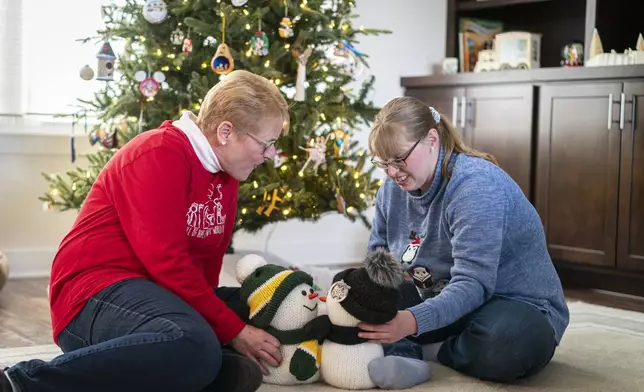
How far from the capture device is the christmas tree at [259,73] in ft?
9.24

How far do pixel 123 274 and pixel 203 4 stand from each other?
1.33 meters

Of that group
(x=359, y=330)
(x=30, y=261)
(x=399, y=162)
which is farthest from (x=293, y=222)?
(x=359, y=330)

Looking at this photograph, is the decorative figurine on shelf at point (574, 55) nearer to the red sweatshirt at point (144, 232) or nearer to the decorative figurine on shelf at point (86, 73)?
the decorative figurine on shelf at point (86, 73)

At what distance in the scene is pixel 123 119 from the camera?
3078 mm

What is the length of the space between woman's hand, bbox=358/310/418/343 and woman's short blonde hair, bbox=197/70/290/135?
18.8 inches

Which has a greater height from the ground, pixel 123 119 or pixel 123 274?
pixel 123 119

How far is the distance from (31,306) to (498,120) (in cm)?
211

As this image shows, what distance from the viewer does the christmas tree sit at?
2816 millimetres

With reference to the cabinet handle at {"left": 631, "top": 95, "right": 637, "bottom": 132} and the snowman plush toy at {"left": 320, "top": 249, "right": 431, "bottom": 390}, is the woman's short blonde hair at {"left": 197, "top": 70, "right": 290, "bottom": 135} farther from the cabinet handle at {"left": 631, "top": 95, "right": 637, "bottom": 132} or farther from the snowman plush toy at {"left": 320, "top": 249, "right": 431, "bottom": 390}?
the cabinet handle at {"left": 631, "top": 95, "right": 637, "bottom": 132}

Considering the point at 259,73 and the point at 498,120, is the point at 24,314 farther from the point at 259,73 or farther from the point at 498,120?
the point at 498,120

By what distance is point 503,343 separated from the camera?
6.40 feet

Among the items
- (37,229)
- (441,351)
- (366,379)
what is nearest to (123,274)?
(366,379)

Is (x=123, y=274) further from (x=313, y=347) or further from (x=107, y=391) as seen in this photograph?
(x=313, y=347)

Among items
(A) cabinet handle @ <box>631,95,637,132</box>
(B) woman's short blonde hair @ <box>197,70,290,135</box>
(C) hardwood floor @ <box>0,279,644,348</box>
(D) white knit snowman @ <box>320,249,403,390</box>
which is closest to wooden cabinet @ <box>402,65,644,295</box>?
(A) cabinet handle @ <box>631,95,637,132</box>
